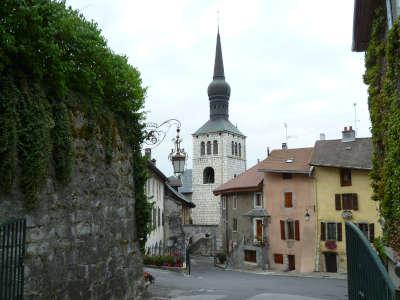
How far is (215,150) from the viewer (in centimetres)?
7338

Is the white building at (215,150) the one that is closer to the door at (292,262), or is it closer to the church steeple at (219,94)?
the church steeple at (219,94)

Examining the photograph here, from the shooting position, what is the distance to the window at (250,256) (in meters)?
37.8

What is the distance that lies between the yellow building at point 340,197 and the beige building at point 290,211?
0.80 m

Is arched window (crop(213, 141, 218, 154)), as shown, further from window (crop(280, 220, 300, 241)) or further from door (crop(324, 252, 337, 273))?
door (crop(324, 252, 337, 273))

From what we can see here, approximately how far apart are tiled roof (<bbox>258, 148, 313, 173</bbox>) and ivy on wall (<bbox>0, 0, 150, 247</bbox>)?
2893cm

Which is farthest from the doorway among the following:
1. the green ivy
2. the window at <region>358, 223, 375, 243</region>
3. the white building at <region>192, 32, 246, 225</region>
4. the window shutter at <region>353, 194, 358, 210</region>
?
the green ivy

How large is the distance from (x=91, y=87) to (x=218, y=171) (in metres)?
64.8

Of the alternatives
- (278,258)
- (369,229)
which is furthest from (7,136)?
(278,258)

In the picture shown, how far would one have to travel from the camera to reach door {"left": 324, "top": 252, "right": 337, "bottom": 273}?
3288 cm

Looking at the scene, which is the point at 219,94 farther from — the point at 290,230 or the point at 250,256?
the point at 290,230

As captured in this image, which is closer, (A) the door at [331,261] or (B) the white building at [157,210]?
(A) the door at [331,261]

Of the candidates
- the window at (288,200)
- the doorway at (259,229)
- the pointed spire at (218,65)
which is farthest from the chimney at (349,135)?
the pointed spire at (218,65)

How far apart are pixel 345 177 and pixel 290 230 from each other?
613cm

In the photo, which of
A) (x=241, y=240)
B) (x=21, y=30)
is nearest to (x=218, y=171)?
(x=241, y=240)
